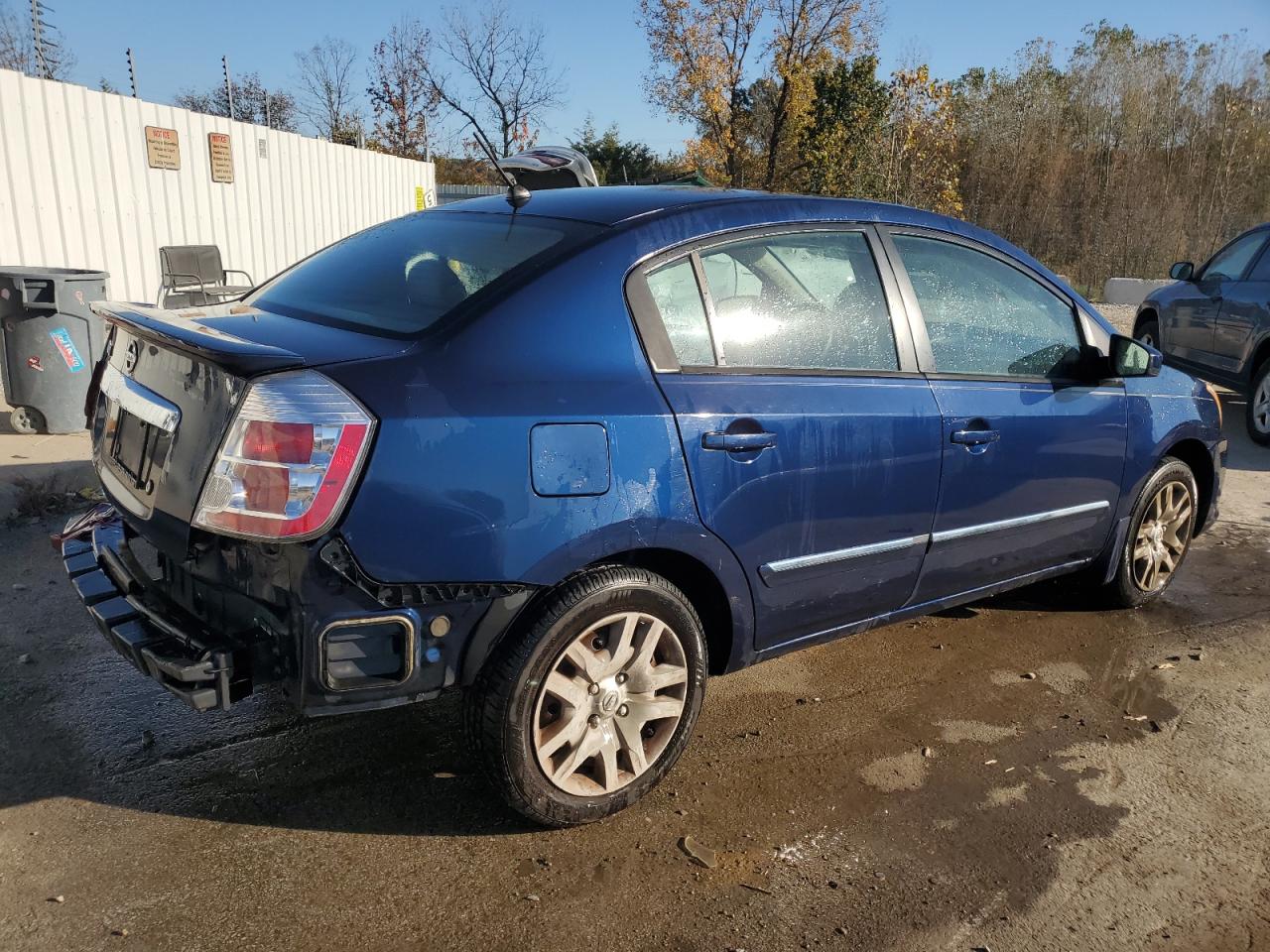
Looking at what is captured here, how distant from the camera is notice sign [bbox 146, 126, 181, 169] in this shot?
9.70 meters

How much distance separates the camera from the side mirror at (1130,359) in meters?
3.99

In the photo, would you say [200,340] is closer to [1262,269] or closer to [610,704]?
[610,704]

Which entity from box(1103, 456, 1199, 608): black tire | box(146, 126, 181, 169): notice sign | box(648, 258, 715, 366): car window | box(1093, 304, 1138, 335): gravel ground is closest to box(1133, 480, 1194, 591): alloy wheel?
box(1103, 456, 1199, 608): black tire

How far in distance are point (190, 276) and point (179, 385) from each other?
7910 mm

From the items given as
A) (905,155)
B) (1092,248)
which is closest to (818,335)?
(905,155)

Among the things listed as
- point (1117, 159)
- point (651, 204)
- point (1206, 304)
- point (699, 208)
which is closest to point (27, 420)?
point (651, 204)

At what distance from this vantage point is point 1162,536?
464 centimetres

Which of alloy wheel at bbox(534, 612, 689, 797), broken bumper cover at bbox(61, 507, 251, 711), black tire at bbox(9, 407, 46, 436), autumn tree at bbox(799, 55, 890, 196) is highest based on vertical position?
autumn tree at bbox(799, 55, 890, 196)

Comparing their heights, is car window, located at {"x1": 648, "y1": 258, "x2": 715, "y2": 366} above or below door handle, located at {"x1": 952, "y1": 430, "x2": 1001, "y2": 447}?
above

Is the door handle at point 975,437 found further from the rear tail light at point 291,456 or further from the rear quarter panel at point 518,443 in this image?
the rear tail light at point 291,456

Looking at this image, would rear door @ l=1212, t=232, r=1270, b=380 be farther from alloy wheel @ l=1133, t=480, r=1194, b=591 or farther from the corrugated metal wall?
the corrugated metal wall

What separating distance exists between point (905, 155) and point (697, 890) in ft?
84.5

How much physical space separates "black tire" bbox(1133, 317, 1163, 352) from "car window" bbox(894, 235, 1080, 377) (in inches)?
297

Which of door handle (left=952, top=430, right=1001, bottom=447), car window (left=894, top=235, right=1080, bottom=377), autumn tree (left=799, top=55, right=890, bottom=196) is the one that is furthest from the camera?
autumn tree (left=799, top=55, right=890, bottom=196)
